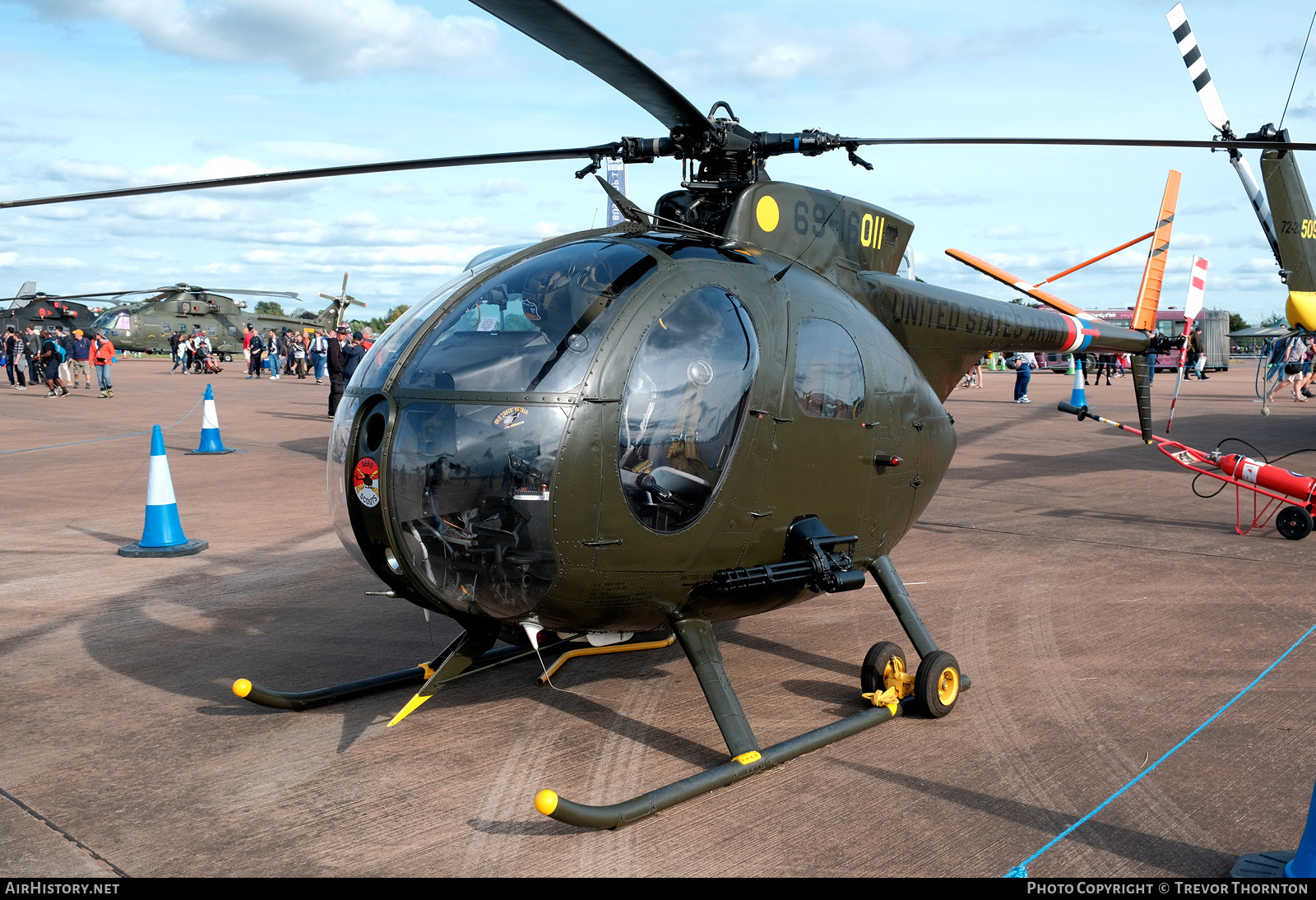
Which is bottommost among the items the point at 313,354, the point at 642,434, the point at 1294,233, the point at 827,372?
the point at 642,434

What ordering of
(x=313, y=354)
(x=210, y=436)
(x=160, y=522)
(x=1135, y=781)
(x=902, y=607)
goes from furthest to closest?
(x=313, y=354)
(x=210, y=436)
(x=160, y=522)
(x=902, y=607)
(x=1135, y=781)

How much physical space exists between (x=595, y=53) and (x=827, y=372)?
1950 millimetres

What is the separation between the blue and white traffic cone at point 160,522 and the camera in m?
8.48

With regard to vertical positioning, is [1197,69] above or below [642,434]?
above

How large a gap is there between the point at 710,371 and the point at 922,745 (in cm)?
203

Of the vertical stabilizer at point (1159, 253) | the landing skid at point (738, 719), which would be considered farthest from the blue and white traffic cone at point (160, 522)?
the vertical stabilizer at point (1159, 253)

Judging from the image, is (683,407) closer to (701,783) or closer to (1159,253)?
(701,783)

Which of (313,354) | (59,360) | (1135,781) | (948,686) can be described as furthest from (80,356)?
(1135,781)

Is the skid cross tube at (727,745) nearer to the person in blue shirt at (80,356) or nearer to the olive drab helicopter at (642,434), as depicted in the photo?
the olive drab helicopter at (642,434)

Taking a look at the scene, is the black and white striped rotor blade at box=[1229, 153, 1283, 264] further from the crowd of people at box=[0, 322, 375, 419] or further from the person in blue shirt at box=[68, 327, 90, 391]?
the person in blue shirt at box=[68, 327, 90, 391]

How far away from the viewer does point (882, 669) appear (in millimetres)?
5043

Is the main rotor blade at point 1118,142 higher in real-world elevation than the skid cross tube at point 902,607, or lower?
higher

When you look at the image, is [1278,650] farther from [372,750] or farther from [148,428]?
[148,428]

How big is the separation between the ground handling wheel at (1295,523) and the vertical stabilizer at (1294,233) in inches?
293
